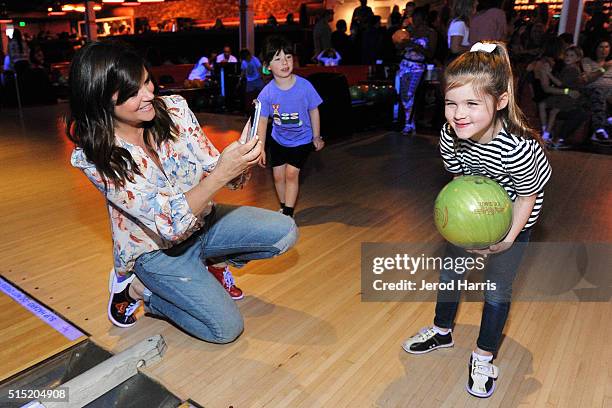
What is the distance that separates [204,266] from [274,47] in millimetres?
1667

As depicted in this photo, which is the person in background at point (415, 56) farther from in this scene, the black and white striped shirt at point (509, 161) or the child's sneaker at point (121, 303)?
the child's sneaker at point (121, 303)

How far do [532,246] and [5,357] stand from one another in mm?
2889

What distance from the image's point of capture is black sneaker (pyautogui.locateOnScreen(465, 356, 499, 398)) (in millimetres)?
1848

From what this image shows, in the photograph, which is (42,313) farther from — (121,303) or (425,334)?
(425,334)

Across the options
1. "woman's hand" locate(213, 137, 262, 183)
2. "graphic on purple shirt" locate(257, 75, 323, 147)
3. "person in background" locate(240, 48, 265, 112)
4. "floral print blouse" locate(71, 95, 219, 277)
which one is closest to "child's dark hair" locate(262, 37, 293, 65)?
"graphic on purple shirt" locate(257, 75, 323, 147)

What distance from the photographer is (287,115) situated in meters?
3.41

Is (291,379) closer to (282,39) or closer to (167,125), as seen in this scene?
(167,125)

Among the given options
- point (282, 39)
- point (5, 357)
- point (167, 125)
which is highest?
point (282, 39)

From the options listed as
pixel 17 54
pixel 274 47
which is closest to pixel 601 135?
pixel 274 47

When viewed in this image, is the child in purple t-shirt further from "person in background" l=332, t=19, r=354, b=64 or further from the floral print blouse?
"person in background" l=332, t=19, r=354, b=64

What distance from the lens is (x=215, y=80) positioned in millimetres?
10203

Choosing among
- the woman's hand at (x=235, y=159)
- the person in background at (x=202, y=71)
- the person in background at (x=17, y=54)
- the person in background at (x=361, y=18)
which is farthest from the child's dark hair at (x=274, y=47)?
the person in background at (x=17, y=54)

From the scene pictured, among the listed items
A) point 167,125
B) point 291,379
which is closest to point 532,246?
point 291,379

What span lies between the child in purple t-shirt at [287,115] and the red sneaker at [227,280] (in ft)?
3.61
